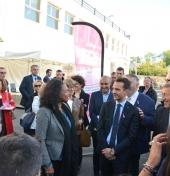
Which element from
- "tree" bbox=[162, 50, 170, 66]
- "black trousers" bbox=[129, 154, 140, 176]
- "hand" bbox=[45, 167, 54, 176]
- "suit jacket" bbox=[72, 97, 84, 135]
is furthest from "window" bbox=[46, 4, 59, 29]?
"tree" bbox=[162, 50, 170, 66]

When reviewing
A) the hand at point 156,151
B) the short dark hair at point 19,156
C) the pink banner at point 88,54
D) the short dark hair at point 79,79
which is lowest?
the hand at point 156,151

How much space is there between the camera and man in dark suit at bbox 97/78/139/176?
317cm

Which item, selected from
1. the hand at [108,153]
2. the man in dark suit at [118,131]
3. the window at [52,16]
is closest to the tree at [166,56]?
the window at [52,16]

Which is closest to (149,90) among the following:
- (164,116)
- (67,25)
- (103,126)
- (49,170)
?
(164,116)

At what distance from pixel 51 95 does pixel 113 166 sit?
4.42 feet

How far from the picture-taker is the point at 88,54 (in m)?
4.91

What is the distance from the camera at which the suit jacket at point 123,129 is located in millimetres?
3174

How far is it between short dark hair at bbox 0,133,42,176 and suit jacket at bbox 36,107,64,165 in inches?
61.1

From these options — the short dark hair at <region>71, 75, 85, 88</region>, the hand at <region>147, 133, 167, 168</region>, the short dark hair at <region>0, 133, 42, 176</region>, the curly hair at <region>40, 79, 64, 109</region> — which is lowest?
the hand at <region>147, 133, 167, 168</region>

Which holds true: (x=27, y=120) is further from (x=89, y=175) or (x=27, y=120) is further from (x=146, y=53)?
(x=146, y=53)

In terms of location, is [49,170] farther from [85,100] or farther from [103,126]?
[85,100]

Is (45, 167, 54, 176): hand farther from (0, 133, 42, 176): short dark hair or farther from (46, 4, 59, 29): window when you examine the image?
(46, 4, 59, 29): window

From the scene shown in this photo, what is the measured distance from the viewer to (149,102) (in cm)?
380

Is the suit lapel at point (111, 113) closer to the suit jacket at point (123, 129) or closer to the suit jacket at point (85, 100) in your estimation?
the suit jacket at point (123, 129)
